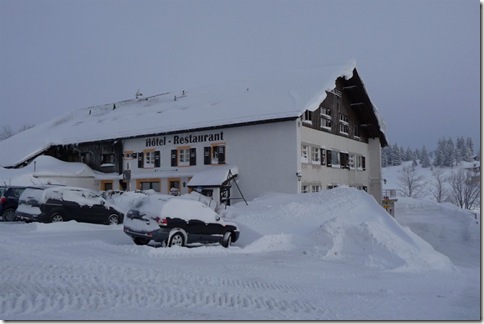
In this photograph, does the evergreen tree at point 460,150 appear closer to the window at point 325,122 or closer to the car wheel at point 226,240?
the window at point 325,122

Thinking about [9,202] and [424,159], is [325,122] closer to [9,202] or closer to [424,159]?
[9,202]

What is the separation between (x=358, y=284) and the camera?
10516 mm

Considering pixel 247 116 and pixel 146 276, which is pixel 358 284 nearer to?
pixel 146 276

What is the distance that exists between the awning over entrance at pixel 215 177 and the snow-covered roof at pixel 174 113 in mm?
2991

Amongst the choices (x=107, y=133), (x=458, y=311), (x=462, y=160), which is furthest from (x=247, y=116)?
(x=462, y=160)

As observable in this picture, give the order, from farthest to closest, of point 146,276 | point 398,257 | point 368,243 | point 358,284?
1. point 368,243
2. point 398,257
3. point 358,284
4. point 146,276

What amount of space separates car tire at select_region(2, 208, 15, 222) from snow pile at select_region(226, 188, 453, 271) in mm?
10498

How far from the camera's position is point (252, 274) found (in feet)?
36.0

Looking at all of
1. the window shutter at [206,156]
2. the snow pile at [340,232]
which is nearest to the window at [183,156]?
the window shutter at [206,156]

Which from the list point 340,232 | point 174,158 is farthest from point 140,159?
point 340,232

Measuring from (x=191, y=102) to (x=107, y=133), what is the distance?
7.15m

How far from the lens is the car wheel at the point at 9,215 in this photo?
23.2 metres

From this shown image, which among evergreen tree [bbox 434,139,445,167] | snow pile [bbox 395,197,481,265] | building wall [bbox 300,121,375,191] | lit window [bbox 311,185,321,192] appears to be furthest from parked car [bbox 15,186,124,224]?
evergreen tree [bbox 434,139,445,167]

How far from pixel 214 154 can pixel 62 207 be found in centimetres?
1378
